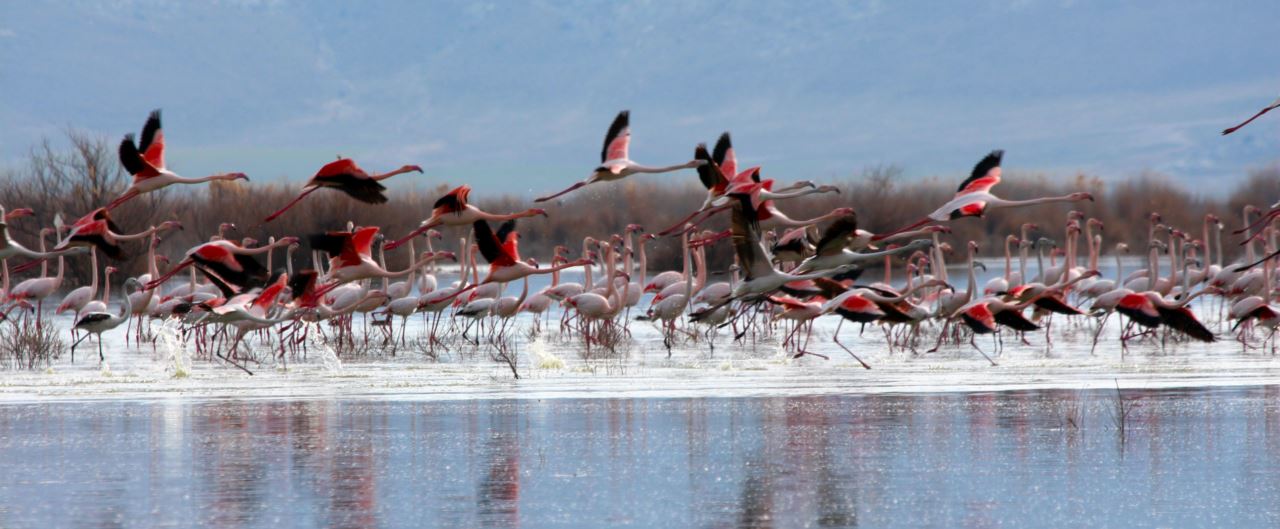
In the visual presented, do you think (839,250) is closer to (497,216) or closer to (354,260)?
(497,216)

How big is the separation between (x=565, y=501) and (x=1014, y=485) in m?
1.84

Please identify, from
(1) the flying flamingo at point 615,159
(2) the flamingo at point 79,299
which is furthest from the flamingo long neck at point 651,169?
(2) the flamingo at point 79,299

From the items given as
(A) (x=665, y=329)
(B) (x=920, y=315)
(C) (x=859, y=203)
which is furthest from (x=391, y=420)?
(C) (x=859, y=203)

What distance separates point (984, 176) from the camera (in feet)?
43.1

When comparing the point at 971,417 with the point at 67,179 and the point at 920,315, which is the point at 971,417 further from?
the point at 67,179

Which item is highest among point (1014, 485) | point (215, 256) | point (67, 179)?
point (67, 179)

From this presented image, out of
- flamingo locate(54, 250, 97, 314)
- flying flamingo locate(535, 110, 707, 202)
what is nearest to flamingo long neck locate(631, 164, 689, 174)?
flying flamingo locate(535, 110, 707, 202)

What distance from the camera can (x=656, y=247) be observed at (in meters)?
32.1

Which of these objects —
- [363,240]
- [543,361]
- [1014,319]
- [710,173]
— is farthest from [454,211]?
[1014,319]

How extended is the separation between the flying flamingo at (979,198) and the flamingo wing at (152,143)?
574 centimetres

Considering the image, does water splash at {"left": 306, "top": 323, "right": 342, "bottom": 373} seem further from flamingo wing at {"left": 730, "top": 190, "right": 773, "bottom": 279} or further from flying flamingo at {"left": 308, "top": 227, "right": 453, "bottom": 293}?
flamingo wing at {"left": 730, "top": 190, "right": 773, "bottom": 279}

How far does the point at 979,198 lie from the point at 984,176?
0.64 m

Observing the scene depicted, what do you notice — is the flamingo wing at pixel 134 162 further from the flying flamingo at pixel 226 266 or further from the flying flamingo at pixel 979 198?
the flying flamingo at pixel 979 198

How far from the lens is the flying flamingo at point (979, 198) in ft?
40.7
